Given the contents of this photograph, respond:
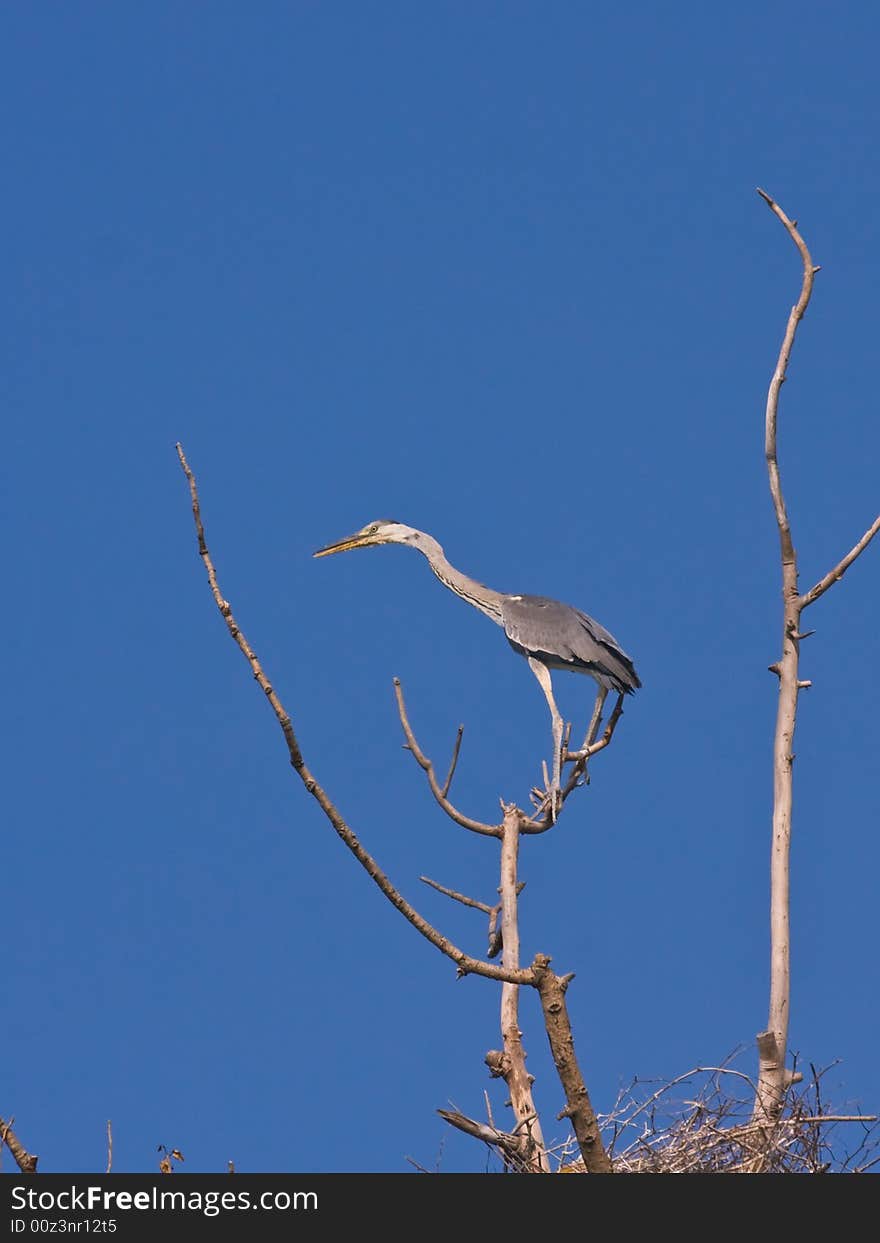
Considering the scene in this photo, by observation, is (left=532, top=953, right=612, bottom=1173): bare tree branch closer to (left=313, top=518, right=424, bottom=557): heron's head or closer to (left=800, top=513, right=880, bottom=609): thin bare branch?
(left=800, top=513, right=880, bottom=609): thin bare branch

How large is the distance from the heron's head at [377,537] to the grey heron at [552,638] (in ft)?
1.17

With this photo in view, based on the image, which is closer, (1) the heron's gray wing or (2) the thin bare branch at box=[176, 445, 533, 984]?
(2) the thin bare branch at box=[176, 445, 533, 984]

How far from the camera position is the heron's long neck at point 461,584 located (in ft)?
47.8

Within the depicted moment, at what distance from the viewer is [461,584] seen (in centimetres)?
1480

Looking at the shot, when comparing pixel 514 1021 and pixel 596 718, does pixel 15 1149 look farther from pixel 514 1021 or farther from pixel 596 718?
pixel 596 718

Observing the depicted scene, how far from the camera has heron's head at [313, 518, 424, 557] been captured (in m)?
15.2

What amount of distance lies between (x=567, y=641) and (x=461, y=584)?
156 centimetres

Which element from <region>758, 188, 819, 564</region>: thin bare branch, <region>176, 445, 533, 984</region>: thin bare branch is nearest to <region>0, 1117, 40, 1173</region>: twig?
<region>176, 445, 533, 984</region>: thin bare branch

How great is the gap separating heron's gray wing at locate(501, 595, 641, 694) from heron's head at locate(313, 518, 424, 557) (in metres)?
1.38

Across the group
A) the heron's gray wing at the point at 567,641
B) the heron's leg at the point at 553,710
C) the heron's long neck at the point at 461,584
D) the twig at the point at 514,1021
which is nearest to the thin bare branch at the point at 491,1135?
the twig at the point at 514,1021

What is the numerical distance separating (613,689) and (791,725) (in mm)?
3701
